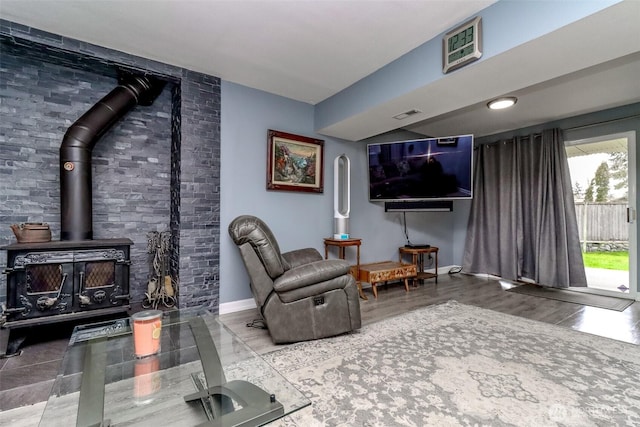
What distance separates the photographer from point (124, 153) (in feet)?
9.23

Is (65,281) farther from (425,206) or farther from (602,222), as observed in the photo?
(602,222)

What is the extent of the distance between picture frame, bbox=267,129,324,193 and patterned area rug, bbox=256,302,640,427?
1.77 metres

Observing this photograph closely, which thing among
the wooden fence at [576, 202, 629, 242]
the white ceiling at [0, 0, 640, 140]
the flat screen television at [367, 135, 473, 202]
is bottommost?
the wooden fence at [576, 202, 629, 242]

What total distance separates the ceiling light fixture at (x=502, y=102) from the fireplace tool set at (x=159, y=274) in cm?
382

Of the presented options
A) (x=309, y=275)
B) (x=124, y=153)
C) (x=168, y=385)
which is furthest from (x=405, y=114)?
(x=168, y=385)

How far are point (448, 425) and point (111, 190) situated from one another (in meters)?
3.17

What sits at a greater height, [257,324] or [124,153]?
[124,153]

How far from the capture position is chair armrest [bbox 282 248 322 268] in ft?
9.62

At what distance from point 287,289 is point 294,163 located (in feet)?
5.66

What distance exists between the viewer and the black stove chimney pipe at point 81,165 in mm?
2348

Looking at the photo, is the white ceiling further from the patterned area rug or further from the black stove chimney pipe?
the patterned area rug

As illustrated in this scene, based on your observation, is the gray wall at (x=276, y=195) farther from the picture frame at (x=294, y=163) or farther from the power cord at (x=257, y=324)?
the power cord at (x=257, y=324)

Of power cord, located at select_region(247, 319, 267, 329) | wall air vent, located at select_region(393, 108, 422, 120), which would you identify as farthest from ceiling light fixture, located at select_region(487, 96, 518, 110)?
power cord, located at select_region(247, 319, 267, 329)

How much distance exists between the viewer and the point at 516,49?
181cm
